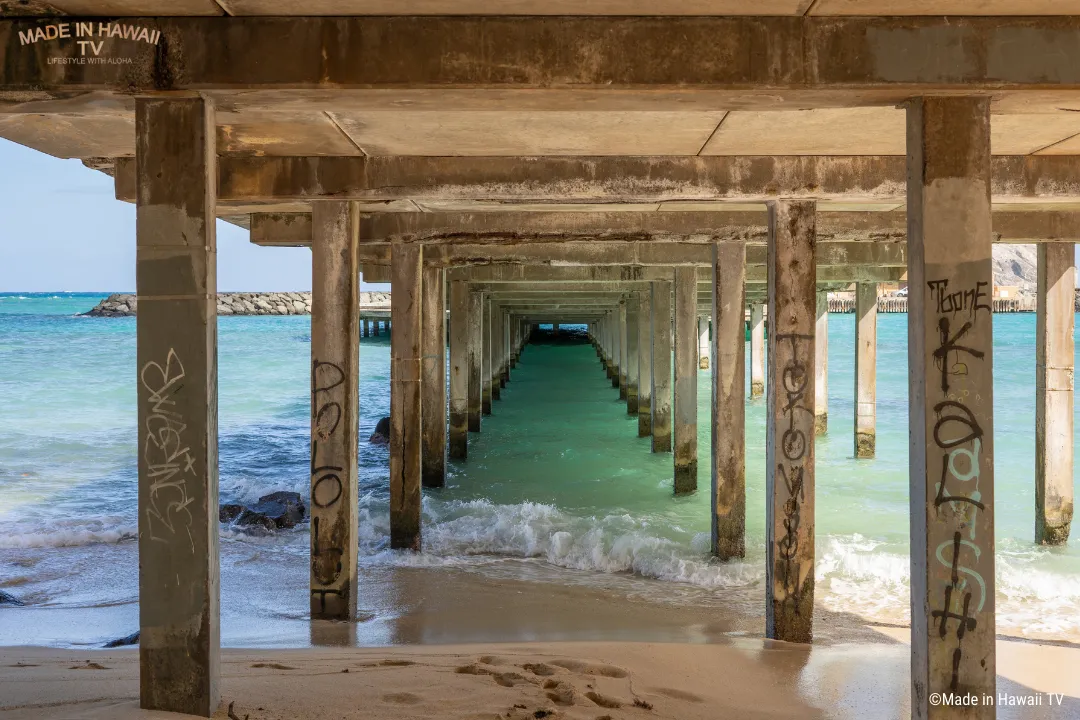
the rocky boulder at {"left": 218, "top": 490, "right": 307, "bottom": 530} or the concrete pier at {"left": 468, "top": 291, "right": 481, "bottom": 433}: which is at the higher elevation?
the concrete pier at {"left": 468, "top": 291, "right": 481, "bottom": 433}

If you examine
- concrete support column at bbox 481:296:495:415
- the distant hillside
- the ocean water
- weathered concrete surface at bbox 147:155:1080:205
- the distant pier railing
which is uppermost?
Result: the distant hillside

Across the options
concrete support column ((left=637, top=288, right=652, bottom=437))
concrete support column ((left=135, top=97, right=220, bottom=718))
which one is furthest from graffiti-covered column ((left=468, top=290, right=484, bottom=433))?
concrete support column ((left=135, top=97, right=220, bottom=718))

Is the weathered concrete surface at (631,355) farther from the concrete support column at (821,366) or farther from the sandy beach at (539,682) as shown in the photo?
the sandy beach at (539,682)

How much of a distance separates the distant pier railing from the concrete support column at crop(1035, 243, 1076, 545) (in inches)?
2831

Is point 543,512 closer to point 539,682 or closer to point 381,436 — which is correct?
point 539,682

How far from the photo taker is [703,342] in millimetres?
40094

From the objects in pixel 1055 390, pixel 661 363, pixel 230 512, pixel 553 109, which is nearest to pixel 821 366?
pixel 661 363

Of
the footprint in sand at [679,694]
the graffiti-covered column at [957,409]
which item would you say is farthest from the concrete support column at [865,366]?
the graffiti-covered column at [957,409]

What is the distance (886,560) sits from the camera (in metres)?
9.16

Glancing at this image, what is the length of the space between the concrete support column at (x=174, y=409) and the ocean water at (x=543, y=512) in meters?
2.76

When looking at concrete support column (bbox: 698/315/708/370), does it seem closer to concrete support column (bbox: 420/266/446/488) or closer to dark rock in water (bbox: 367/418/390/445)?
dark rock in water (bbox: 367/418/390/445)

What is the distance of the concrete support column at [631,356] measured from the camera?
73.8ft

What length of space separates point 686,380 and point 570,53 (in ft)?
29.1

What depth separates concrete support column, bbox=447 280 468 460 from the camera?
1630 cm
